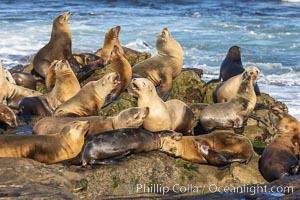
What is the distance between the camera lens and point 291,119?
7391mm

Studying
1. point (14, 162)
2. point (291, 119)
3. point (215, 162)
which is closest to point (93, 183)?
point (14, 162)

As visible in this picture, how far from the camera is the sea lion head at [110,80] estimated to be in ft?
27.6

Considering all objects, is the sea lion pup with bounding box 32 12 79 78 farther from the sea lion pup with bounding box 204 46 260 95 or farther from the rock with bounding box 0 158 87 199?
the rock with bounding box 0 158 87 199

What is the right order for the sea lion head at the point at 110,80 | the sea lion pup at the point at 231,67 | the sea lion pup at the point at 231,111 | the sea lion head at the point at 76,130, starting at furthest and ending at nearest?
the sea lion pup at the point at 231,67, the sea lion head at the point at 110,80, the sea lion pup at the point at 231,111, the sea lion head at the point at 76,130

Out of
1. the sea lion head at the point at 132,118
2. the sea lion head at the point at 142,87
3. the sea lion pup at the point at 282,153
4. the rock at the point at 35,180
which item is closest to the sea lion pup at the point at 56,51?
the sea lion head at the point at 142,87

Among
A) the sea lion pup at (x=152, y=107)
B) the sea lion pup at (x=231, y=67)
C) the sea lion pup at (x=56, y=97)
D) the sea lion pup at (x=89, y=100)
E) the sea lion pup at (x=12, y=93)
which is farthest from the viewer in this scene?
the sea lion pup at (x=231, y=67)

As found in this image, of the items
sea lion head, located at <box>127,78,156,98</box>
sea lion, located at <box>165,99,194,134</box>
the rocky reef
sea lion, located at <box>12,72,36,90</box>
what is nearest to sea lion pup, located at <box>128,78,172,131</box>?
sea lion head, located at <box>127,78,156,98</box>

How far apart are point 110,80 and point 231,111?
157cm

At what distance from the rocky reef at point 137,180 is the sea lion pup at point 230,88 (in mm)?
1659

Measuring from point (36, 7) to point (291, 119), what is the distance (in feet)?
102

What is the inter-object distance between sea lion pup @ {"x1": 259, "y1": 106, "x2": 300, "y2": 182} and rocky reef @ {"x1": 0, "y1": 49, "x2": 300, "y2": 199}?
0.14m

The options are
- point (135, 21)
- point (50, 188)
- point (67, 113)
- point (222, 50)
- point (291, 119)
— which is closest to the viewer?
point (50, 188)

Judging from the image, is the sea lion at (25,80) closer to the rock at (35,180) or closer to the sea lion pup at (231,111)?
the sea lion pup at (231,111)

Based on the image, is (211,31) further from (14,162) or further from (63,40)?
(14,162)
